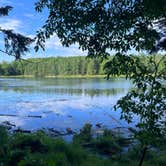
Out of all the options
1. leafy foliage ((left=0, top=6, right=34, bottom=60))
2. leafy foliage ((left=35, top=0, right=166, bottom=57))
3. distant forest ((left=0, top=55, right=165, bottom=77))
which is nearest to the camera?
leafy foliage ((left=35, top=0, right=166, bottom=57))

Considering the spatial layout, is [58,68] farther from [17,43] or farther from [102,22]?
[102,22]

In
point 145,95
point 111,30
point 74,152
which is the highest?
point 111,30

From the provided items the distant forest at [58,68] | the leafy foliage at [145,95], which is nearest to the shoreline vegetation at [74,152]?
the leafy foliage at [145,95]

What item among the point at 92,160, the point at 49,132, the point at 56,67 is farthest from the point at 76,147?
the point at 56,67

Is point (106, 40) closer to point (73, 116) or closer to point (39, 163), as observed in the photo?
point (39, 163)

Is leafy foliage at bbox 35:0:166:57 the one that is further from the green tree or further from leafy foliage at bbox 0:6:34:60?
leafy foliage at bbox 0:6:34:60

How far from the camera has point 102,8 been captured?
13.1ft

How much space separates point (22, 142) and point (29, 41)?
551cm

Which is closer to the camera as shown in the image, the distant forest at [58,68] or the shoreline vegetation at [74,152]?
the shoreline vegetation at [74,152]

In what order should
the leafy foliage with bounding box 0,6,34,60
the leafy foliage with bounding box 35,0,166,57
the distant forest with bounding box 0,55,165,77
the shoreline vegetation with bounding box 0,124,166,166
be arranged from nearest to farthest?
the leafy foliage with bounding box 35,0,166,57, the shoreline vegetation with bounding box 0,124,166,166, the leafy foliage with bounding box 0,6,34,60, the distant forest with bounding box 0,55,165,77

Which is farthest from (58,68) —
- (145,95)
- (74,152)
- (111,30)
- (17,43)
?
(111,30)

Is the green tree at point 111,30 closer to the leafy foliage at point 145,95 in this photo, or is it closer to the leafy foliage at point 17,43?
the leafy foliage at point 145,95

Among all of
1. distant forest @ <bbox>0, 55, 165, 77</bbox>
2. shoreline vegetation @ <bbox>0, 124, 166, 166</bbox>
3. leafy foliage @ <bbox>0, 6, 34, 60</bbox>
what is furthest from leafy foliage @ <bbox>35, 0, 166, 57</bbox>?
distant forest @ <bbox>0, 55, 165, 77</bbox>

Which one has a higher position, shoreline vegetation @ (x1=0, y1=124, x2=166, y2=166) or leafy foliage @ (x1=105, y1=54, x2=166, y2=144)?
leafy foliage @ (x1=105, y1=54, x2=166, y2=144)
